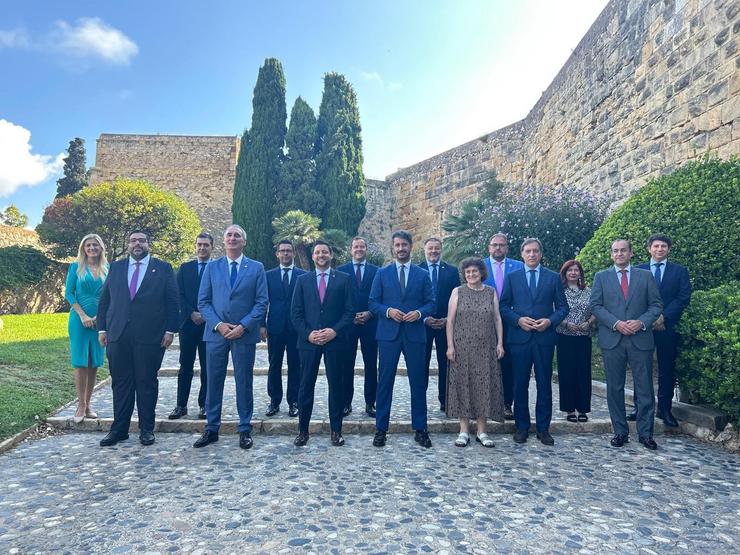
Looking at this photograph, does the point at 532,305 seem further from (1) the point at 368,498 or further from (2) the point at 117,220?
(2) the point at 117,220

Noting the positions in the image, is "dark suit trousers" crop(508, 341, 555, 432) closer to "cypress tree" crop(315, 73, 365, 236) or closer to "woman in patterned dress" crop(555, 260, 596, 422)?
"woman in patterned dress" crop(555, 260, 596, 422)

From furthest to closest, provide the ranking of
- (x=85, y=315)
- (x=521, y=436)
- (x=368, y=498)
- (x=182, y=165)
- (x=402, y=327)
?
1. (x=182, y=165)
2. (x=85, y=315)
3. (x=402, y=327)
4. (x=521, y=436)
5. (x=368, y=498)

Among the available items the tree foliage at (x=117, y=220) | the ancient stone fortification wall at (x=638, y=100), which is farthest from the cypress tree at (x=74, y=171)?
the ancient stone fortification wall at (x=638, y=100)

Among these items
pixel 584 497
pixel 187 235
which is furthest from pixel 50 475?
pixel 187 235

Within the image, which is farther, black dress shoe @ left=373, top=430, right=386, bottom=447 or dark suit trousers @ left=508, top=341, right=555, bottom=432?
dark suit trousers @ left=508, top=341, right=555, bottom=432

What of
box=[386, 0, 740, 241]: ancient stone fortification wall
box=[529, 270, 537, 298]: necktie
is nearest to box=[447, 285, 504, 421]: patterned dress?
box=[529, 270, 537, 298]: necktie

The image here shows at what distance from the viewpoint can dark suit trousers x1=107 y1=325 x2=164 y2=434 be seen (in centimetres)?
404

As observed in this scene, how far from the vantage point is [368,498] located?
2914 mm

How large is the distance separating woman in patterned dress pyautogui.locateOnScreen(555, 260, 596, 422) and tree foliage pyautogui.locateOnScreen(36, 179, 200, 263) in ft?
52.5

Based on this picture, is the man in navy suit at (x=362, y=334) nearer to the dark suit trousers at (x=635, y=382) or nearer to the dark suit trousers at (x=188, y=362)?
the dark suit trousers at (x=188, y=362)

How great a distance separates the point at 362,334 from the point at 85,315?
102 inches

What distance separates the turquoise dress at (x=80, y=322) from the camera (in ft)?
14.4

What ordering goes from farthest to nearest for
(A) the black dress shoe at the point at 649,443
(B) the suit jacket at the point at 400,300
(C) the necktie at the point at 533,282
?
(C) the necktie at the point at 533,282 → (B) the suit jacket at the point at 400,300 → (A) the black dress shoe at the point at 649,443

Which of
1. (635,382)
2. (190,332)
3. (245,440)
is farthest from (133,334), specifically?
(635,382)
